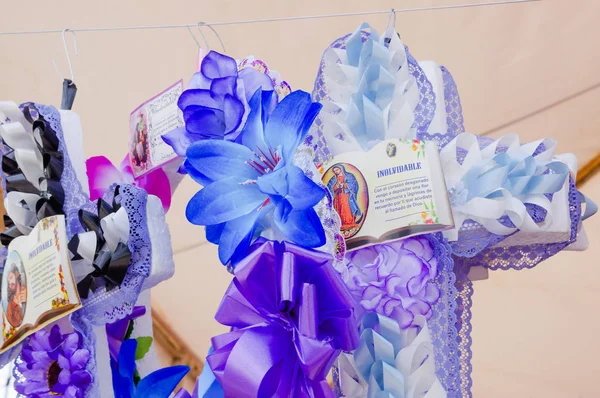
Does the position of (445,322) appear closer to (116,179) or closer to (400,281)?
(400,281)

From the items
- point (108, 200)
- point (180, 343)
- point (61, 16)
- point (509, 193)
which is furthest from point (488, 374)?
point (61, 16)

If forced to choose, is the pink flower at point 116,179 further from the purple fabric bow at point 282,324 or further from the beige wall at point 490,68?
the beige wall at point 490,68

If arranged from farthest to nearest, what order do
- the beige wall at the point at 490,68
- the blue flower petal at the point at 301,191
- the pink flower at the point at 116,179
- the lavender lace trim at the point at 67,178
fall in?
1. the beige wall at the point at 490,68
2. the pink flower at the point at 116,179
3. the lavender lace trim at the point at 67,178
4. the blue flower petal at the point at 301,191

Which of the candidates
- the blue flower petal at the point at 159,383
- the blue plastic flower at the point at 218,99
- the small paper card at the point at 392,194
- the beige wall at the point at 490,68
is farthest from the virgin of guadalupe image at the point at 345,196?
the beige wall at the point at 490,68

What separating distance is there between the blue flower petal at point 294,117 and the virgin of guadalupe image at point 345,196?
0.31 feet

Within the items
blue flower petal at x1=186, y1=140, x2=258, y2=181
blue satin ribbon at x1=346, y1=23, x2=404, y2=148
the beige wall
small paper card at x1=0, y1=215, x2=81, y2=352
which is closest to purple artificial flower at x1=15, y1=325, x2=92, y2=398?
small paper card at x1=0, y1=215, x2=81, y2=352

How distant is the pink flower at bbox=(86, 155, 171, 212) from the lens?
2.68 ft

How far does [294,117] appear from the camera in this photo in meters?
0.55

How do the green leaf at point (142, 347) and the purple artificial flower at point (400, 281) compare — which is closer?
the purple artificial flower at point (400, 281)

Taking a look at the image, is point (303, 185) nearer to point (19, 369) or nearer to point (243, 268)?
point (243, 268)

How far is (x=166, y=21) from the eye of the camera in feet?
4.69

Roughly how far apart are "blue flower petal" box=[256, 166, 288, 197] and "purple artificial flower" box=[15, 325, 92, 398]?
0.86 ft

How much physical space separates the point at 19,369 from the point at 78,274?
13cm

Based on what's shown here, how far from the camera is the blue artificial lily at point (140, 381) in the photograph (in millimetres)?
698
